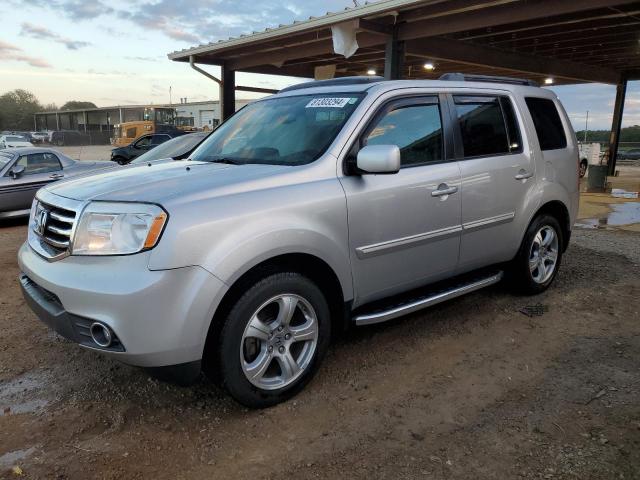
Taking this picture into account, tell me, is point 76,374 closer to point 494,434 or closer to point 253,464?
point 253,464

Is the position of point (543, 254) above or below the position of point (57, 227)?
below

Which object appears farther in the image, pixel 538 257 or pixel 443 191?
pixel 538 257

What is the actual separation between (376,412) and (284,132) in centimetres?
197

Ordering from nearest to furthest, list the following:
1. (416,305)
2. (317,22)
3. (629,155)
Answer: (416,305) → (317,22) → (629,155)

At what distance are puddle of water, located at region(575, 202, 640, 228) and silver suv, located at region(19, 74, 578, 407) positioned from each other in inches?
194

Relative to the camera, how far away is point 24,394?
3.22 meters

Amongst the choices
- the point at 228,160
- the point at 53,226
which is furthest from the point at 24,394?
the point at 228,160

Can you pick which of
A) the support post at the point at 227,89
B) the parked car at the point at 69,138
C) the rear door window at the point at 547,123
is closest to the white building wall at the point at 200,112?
the parked car at the point at 69,138

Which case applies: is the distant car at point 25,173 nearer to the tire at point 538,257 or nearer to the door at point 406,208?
the door at point 406,208

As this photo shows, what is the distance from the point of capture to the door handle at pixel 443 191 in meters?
3.70

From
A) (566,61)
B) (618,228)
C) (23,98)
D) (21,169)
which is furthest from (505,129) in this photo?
(23,98)

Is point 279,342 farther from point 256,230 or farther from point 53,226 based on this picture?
point 53,226

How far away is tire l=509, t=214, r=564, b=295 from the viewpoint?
4.70m

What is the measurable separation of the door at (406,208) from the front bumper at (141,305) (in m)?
1.08
